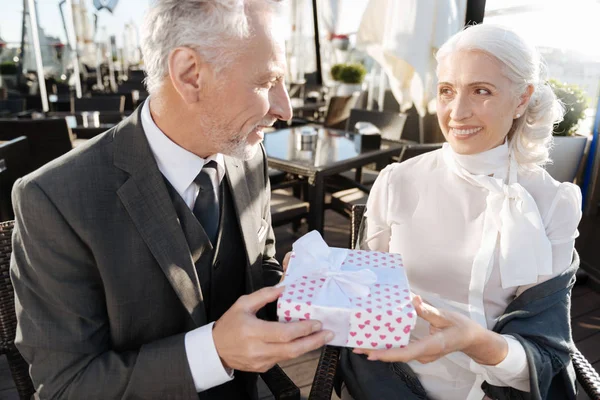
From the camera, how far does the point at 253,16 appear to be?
110 centimetres

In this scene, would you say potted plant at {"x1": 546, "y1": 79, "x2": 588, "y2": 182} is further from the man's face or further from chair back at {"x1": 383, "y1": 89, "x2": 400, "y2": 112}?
chair back at {"x1": 383, "y1": 89, "x2": 400, "y2": 112}

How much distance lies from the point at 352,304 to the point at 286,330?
0.16m

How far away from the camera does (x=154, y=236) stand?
112 cm

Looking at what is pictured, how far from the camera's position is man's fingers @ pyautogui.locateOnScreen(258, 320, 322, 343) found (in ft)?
2.95

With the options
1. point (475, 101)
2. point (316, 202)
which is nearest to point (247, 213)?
point (475, 101)

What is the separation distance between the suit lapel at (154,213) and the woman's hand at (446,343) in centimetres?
50

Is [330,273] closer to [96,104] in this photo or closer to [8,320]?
[8,320]

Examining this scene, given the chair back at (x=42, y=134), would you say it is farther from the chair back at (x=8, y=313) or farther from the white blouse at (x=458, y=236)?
the white blouse at (x=458, y=236)

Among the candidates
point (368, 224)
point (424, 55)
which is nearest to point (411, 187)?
point (368, 224)

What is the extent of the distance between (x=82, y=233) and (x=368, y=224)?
3.27 ft

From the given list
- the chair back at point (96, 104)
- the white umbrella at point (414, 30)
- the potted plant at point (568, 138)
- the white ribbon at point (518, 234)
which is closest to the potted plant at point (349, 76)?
the white umbrella at point (414, 30)

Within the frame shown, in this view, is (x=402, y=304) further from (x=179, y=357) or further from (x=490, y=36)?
(x=490, y=36)

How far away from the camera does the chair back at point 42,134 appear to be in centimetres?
376

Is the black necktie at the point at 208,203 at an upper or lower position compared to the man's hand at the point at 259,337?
upper
